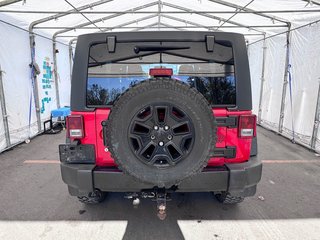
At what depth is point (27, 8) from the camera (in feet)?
16.5

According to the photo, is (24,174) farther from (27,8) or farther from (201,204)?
(27,8)

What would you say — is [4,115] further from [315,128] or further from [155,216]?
[315,128]

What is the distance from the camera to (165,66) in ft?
6.86

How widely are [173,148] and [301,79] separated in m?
5.29

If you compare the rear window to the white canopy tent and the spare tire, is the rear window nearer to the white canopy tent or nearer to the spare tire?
the spare tire

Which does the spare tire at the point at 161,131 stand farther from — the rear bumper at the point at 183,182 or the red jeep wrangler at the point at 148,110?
the rear bumper at the point at 183,182

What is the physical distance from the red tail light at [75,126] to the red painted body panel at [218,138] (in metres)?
0.03

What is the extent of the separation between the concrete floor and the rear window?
1.38 metres

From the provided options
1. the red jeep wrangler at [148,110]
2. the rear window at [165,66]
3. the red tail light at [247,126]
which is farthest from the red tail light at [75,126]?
the red tail light at [247,126]

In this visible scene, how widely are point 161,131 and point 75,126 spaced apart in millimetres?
837

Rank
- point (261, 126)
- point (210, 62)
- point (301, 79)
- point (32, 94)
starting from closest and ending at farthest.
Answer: point (210, 62)
point (301, 79)
point (32, 94)
point (261, 126)

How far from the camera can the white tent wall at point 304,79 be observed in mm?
5156

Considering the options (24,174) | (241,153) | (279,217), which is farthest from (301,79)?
(24,174)

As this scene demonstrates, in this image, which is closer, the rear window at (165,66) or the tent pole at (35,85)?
the rear window at (165,66)
